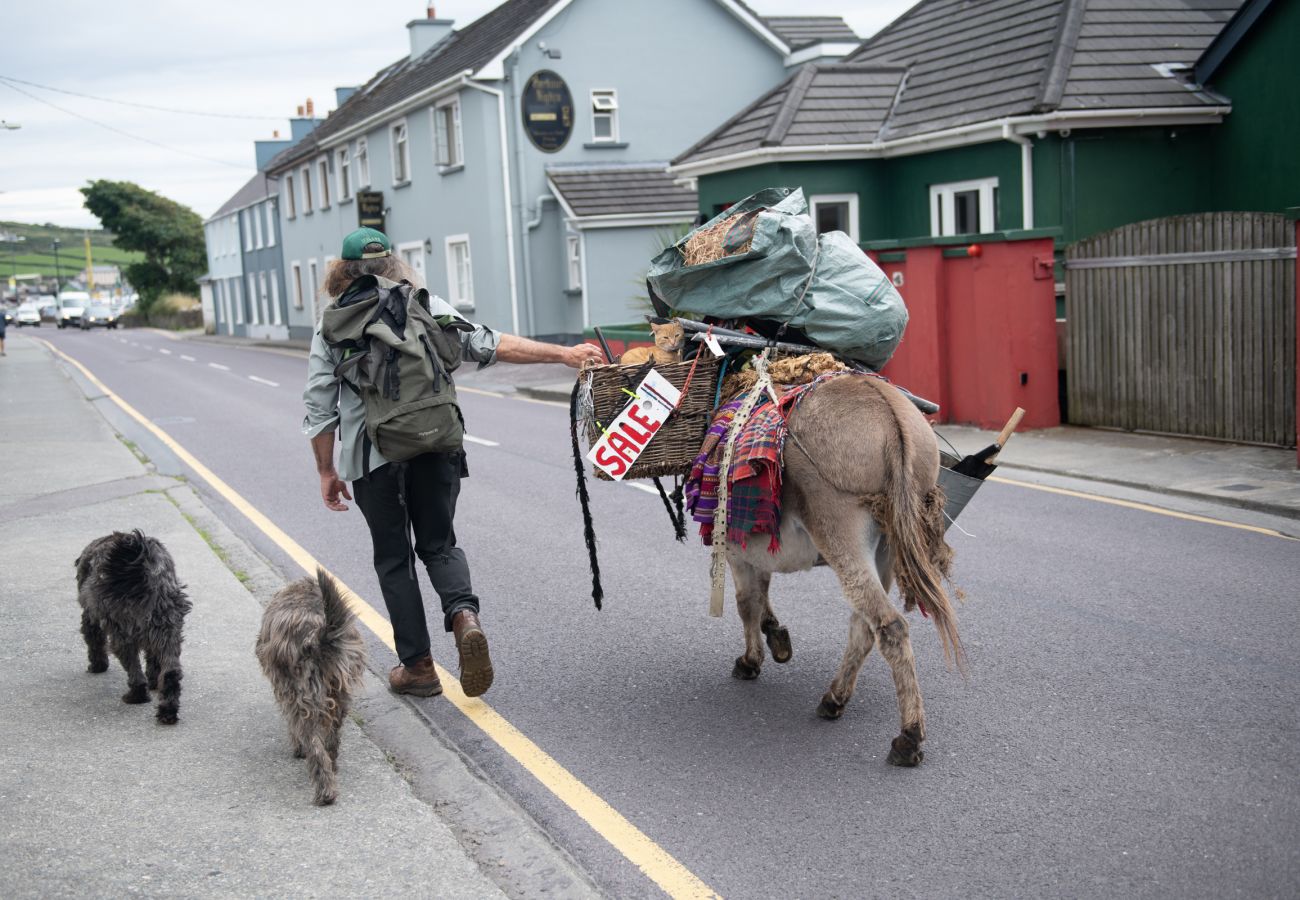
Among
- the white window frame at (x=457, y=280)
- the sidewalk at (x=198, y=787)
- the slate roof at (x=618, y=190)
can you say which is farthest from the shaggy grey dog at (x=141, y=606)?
the white window frame at (x=457, y=280)

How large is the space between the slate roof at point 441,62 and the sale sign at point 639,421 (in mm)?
25228

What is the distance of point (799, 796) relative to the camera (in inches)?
175

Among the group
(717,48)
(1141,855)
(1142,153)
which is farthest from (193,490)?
(717,48)

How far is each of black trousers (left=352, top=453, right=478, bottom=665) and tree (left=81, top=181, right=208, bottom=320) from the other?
75223mm

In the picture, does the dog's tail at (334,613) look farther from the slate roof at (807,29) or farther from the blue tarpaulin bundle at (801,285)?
the slate roof at (807,29)

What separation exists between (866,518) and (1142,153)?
14.0 metres

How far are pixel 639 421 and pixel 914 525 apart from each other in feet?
4.07

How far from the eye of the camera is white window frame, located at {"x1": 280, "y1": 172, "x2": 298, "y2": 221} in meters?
47.3

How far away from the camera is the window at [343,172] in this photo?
1576 inches

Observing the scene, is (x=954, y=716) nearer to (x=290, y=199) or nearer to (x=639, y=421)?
(x=639, y=421)

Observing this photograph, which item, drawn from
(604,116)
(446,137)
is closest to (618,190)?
(604,116)

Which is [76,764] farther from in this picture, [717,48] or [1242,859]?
[717,48]

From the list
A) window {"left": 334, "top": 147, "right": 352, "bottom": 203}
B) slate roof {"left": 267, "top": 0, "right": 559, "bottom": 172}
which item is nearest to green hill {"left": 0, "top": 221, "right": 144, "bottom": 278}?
slate roof {"left": 267, "top": 0, "right": 559, "bottom": 172}

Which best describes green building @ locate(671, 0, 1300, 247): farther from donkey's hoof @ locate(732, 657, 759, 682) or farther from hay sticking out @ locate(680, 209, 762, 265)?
donkey's hoof @ locate(732, 657, 759, 682)
